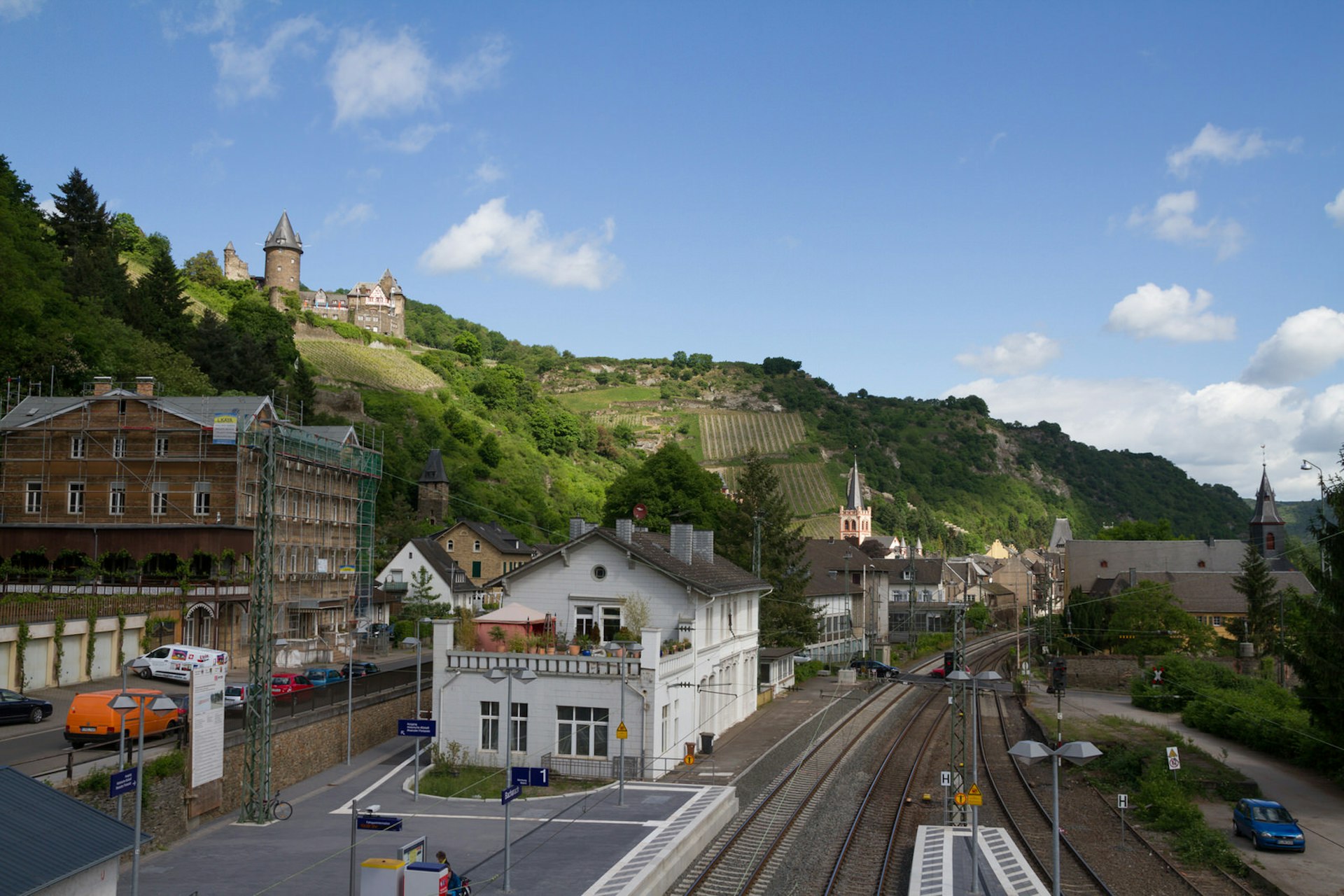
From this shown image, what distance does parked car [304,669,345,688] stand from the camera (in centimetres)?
4184

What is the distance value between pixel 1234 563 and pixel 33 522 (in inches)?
3669

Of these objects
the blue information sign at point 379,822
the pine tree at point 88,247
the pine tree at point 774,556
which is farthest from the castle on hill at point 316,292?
the blue information sign at point 379,822

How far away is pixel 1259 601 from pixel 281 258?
13760 centimetres

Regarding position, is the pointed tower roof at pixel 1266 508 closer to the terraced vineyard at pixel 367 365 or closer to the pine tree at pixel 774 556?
the pine tree at pixel 774 556

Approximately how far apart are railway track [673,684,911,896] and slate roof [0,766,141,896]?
11.2m

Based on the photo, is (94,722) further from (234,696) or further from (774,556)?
(774,556)

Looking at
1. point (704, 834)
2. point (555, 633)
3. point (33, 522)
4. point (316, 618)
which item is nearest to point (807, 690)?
point (555, 633)

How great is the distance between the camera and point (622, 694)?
29.9 meters

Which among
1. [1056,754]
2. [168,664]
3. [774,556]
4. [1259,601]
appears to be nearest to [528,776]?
[1056,754]

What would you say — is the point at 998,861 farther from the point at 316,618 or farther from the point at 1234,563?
the point at 1234,563

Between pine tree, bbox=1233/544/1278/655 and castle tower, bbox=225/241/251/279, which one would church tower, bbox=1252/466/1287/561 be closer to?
pine tree, bbox=1233/544/1278/655

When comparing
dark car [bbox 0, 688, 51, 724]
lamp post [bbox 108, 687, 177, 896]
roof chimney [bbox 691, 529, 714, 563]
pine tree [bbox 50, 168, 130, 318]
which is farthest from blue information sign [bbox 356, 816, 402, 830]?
pine tree [bbox 50, 168, 130, 318]

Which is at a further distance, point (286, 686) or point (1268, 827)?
point (286, 686)

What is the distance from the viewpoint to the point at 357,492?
64.3 m
